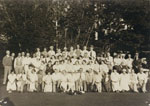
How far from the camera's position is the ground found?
35.7ft

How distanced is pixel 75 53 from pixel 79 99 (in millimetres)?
3606

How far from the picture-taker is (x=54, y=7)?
56.4 feet

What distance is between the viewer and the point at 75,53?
14812mm

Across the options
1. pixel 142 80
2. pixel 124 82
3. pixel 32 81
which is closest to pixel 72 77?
pixel 32 81

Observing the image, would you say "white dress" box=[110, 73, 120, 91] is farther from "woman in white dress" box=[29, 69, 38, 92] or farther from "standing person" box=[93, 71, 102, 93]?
"woman in white dress" box=[29, 69, 38, 92]

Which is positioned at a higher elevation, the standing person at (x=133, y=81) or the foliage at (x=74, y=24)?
the foliage at (x=74, y=24)

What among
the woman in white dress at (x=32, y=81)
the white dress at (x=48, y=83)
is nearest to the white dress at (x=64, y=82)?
the white dress at (x=48, y=83)

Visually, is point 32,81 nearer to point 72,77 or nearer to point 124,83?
point 72,77

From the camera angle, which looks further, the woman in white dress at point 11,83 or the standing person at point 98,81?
the standing person at point 98,81

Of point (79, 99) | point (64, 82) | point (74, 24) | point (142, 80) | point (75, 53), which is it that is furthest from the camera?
point (74, 24)

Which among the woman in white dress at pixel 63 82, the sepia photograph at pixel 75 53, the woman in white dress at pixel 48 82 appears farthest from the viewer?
the woman in white dress at pixel 48 82

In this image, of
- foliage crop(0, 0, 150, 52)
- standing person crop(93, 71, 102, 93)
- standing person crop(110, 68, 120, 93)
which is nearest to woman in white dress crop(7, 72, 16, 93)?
standing person crop(93, 71, 102, 93)

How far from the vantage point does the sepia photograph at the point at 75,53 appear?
41.3 feet

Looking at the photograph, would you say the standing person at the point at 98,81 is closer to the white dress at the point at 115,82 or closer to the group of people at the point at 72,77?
the group of people at the point at 72,77
